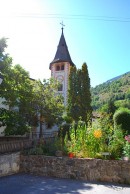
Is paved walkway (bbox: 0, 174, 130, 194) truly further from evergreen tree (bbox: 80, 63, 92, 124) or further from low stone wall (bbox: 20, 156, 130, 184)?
evergreen tree (bbox: 80, 63, 92, 124)

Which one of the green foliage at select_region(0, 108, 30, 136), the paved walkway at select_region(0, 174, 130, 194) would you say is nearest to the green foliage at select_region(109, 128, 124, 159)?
the paved walkway at select_region(0, 174, 130, 194)

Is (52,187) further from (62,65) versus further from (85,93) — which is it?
(62,65)

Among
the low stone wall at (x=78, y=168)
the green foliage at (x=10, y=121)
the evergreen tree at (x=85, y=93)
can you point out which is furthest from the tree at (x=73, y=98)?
→ the low stone wall at (x=78, y=168)

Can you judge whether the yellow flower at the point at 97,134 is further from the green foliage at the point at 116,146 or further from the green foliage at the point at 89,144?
the green foliage at the point at 116,146

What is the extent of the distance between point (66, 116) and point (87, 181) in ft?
74.1

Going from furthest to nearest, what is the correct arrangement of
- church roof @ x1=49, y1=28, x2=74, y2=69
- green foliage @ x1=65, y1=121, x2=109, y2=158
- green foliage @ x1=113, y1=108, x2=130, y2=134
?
1. church roof @ x1=49, y1=28, x2=74, y2=69
2. green foliage @ x1=113, y1=108, x2=130, y2=134
3. green foliage @ x1=65, y1=121, x2=109, y2=158

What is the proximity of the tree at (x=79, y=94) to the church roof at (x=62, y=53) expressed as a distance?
9906mm

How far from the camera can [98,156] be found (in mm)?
10336

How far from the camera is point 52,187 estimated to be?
30.0 feet

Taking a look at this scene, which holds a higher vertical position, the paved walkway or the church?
A: the church

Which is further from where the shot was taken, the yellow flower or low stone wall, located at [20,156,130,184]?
the yellow flower

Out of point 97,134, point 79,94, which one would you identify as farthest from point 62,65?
point 97,134

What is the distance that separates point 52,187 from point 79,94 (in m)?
25.1

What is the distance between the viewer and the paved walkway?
8.47 metres
